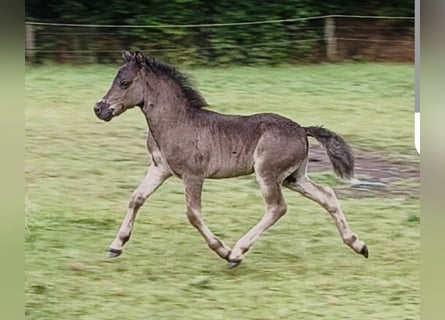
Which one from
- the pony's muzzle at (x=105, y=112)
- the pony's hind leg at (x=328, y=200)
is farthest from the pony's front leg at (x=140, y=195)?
the pony's hind leg at (x=328, y=200)

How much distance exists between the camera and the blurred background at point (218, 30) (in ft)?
13.8

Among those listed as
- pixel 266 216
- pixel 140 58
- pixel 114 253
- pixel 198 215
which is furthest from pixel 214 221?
pixel 140 58

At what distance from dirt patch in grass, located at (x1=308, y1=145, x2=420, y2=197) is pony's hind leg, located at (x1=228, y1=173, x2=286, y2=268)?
0.59 ft

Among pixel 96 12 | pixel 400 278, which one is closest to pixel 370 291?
pixel 400 278

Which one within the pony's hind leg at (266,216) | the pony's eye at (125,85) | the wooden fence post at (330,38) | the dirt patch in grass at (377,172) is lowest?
the pony's hind leg at (266,216)

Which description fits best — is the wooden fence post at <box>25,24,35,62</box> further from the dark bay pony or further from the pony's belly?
the pony's belly

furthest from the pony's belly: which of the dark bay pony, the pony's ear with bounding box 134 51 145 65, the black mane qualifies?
the pony's ear with bounding box 134 51 145 65

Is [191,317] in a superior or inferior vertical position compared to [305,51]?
inferior

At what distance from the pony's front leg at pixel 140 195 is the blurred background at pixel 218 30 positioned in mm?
502

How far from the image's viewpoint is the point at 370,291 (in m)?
4.20

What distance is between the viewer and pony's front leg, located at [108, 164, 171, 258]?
13.9 feet

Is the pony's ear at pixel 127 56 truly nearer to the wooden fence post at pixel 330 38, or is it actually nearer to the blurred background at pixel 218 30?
the blurred background at pixel 218 30
